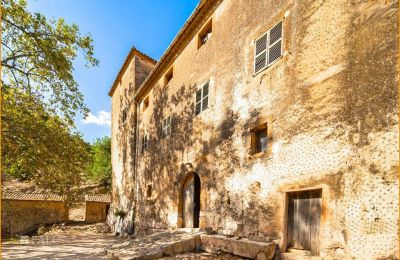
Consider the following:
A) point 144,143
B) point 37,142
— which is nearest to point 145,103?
point 144,143

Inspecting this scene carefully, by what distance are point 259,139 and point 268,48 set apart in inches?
95.8

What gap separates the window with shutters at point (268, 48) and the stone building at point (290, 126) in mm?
32

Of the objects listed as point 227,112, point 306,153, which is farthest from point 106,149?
point 306,153

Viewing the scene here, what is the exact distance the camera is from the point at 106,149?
3098cm

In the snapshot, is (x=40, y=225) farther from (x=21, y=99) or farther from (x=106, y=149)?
(x=21, y=99)

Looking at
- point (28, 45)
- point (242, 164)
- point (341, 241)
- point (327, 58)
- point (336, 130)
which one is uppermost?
point (28, 45)

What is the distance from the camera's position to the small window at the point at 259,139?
683 cm

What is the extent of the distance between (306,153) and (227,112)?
3.14 metres

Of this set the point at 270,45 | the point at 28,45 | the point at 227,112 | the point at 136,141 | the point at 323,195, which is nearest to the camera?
the point at 323,195

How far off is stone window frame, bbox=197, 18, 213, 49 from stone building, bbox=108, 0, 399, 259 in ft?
0.13

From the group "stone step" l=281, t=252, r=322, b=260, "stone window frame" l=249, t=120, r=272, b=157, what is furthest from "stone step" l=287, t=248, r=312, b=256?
"stone window frame" l=249, t=120, r=272, b=157

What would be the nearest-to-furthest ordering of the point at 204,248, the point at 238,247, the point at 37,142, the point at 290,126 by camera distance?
the point at 290,126 → the point at 238,247 → the point at 204,248 → the point at 37,142

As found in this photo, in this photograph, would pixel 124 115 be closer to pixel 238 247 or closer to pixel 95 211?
pixel 95 211

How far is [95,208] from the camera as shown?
22625 millimetres
